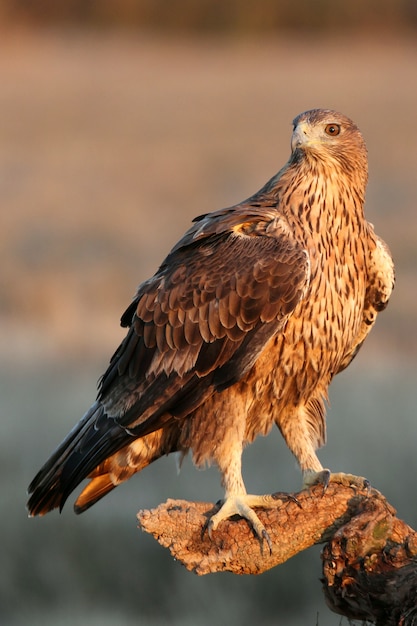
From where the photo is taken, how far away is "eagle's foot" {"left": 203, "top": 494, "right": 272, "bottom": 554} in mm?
6520

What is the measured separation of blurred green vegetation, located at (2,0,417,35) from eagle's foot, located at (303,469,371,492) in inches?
1230

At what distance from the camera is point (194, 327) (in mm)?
6969

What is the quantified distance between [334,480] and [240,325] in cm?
89

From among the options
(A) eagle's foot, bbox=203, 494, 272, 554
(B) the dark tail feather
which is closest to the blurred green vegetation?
(B) the dark tail feather

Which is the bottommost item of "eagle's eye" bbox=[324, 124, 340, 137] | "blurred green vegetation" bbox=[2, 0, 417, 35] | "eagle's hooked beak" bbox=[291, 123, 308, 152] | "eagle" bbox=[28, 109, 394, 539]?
"eagle" bbox=[28, 109, 394, 539]

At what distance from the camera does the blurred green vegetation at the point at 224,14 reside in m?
38.2

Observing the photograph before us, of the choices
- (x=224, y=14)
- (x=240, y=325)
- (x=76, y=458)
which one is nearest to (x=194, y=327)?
(x=240, y=325)

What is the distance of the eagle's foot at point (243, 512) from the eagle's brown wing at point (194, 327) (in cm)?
49

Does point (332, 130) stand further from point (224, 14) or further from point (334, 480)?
point (224, 14)

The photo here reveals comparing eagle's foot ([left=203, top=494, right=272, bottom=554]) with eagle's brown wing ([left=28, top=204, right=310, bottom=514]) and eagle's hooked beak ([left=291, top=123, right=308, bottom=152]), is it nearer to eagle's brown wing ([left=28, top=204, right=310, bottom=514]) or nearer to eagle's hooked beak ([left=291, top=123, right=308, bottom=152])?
eagle's brown wing ([left=28, top=204, right=310, bottom=514])

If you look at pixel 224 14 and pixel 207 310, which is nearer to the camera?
pixel 207 310

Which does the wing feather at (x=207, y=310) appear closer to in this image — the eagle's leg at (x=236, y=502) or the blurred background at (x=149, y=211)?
the eagle's leg at (x=236, y=502)

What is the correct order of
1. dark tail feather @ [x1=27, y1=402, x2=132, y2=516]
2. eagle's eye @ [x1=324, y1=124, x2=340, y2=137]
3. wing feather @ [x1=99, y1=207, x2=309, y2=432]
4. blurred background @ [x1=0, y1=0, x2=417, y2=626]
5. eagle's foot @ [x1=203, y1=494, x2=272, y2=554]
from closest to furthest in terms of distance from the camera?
1. eagle's foot @ [x1=203, y1=494, x2=272, y2=554]
2. wing feather @ [x1=99, y1=207, x2=309, y2=432]
3. dark tail feather @ [x1=27, y1=402, x2=132, y2=516]
4. eagle's eye @ [x1=324, y1=124, x2=340, y2=137]
5. blurred background @ [x1=0, y1=0, x2=417, y2=626]

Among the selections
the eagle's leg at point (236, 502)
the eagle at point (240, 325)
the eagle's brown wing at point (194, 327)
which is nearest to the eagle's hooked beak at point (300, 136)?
the eagle at point (240, 325)
